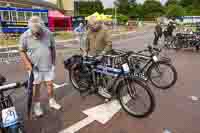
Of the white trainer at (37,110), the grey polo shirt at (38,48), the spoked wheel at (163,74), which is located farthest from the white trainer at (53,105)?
the spoked wheel at (163,74)

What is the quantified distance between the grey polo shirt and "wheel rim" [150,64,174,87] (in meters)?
2.85

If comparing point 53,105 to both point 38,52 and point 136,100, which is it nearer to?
point 38,52

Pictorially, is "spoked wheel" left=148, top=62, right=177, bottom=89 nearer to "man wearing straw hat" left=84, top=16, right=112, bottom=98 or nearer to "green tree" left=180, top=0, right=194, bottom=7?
"man wearing straw hat" left=84, top=16, right=112, bottom=98

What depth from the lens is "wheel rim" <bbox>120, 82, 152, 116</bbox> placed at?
12.9ft

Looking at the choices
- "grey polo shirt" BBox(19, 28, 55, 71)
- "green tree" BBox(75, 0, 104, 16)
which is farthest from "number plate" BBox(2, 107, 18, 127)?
"green tree" BBox(75, 0, 104, 16)

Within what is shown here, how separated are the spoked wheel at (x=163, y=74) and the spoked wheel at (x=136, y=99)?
1.69 metres

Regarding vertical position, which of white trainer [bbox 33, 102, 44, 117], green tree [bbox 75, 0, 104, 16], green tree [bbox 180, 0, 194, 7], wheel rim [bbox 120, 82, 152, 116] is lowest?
white trainer [bbox 33, 102, 44, 117]

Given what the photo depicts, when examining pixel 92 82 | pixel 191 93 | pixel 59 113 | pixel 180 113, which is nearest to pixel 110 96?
pixel 92 82

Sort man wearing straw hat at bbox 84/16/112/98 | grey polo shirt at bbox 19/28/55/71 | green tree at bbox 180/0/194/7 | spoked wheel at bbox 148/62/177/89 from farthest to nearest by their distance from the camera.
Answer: green tree at bbox 180/0/194/7 → spoked wheel at bbox 148/62/177/89 → man wearing straw hat at bbox 84/16/112/98 → grey polo shirt at bbox 19/28/55/71

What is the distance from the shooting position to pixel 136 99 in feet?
13.4

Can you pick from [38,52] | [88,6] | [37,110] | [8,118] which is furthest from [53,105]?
[88,6]

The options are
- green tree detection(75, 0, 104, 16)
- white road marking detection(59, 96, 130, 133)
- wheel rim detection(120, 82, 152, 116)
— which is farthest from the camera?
green tree detection(75, 0, 104, 16)

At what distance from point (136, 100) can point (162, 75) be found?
1.79 metres

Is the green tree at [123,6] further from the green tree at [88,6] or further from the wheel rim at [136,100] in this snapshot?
the wheel rim at [136,100]
